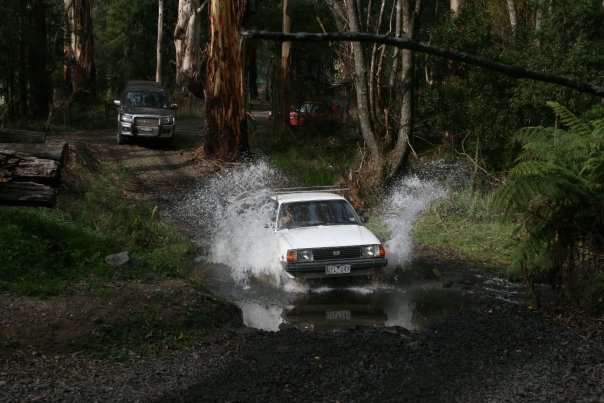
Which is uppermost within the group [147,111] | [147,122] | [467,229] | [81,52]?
[81,52]

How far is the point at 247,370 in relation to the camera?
7.61 meters

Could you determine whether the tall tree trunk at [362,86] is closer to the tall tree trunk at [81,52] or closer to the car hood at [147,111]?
the car hood at [147,111]

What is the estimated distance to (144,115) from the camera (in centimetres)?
2650

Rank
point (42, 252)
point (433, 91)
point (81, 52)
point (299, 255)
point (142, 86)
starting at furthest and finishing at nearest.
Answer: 1. point (81, 52)
2. point (142, 86)
3. point (433, 91)
4. point (299, 255)
5. point (42, 252)

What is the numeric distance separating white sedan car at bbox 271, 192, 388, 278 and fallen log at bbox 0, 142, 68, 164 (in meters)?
3.66

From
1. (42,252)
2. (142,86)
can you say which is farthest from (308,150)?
(42,252)

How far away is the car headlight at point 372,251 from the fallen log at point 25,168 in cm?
463

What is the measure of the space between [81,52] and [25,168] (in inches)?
1186

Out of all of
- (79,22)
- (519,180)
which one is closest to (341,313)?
(519,180)

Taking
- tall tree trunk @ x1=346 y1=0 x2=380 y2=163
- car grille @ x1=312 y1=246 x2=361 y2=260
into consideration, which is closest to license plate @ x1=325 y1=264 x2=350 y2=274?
car grille @ x1=312 y1=246 x2=361 y2=260

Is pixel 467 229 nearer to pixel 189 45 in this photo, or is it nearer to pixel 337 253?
pixel 337 253

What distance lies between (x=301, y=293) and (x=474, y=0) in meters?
13.1

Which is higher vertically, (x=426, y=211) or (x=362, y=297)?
(x=426, y=211)

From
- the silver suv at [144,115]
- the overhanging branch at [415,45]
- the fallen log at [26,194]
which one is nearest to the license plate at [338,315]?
the fallen log at [26,194]
